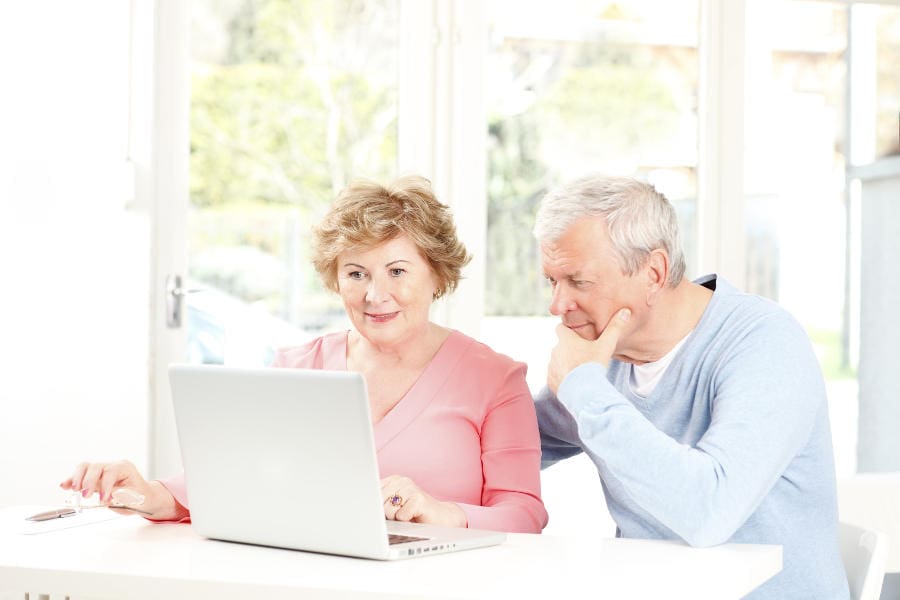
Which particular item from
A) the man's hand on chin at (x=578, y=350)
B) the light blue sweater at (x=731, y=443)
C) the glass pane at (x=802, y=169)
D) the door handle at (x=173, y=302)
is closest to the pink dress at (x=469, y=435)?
the light blue sweater at (x=731, y=443)

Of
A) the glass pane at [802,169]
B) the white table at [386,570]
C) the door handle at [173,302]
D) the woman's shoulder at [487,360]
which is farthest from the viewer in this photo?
the glass pane at [802,169]

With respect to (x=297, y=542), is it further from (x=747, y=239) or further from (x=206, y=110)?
(x=747, y=239)

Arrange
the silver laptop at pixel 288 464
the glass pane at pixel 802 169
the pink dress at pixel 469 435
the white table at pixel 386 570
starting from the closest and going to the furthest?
the white table at pixel 386 570 < the silver laptop at pixel 288 464 < the pink dress at pixel 469 435 < the glass pane at pixel 802 169

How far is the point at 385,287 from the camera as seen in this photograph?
2.13 metres

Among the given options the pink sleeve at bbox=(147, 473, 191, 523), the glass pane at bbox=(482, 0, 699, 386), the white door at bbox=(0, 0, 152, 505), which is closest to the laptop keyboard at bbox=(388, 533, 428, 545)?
the pink sleeve at bbox=(147, 473, 191, 523)

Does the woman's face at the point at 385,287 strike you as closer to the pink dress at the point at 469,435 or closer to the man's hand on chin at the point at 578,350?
the pink dress at the point at 469,435

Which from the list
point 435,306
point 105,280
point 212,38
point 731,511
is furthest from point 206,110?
point 731,511

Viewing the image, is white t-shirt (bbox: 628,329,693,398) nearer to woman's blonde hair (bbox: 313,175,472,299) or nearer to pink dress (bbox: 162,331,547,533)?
pink dress (bbox: 162,331,547,533)

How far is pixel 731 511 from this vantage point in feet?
5.27

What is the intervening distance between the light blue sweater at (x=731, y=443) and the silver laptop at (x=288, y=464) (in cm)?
23

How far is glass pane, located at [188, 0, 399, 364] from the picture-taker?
140 inches

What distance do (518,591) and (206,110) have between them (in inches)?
98.4

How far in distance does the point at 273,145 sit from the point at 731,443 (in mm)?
2264

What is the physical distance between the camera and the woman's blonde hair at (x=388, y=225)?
212cm
